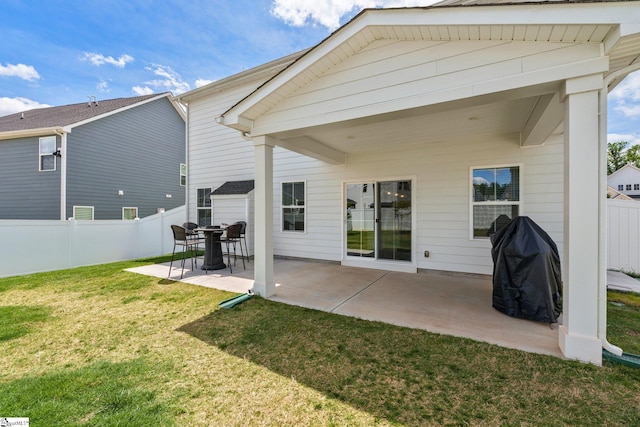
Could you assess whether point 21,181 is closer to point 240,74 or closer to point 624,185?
point 240,74

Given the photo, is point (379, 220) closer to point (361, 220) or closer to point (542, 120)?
point (361, 220)

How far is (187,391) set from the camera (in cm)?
209

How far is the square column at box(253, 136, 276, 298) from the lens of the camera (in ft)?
13.8

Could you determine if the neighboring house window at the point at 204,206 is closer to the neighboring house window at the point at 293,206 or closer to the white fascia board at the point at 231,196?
→ the white fascia board at the point at 231,196

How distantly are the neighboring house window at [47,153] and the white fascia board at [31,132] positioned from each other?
0.22 meters

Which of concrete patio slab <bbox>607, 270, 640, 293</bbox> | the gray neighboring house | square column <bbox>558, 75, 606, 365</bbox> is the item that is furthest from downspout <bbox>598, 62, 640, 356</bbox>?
the gray neighboring house

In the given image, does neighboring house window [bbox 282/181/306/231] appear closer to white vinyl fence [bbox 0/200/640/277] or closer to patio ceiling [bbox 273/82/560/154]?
patio ceiling [bbox 273/82/560/154]

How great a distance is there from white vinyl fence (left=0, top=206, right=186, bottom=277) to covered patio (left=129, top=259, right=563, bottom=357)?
1821 mm

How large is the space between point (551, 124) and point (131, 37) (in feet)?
40.0

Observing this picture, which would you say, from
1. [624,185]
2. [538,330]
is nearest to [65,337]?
[538,330]

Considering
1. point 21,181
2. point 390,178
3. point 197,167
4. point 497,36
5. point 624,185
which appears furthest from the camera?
point 624,185

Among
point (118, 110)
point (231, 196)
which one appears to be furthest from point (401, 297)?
point (118, 110)

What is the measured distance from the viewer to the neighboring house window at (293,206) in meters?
7.34

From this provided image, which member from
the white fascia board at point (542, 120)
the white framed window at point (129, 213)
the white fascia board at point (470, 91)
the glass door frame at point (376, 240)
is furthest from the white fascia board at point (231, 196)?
the white fascia board at point (542, 120)
